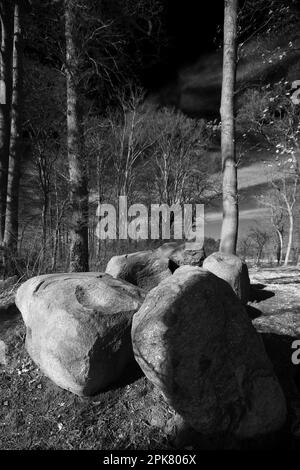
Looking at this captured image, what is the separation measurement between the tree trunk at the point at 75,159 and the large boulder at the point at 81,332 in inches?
115

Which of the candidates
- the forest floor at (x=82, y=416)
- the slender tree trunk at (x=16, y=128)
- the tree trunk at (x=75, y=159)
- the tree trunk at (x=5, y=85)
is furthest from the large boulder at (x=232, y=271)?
the tree trunk at (x=5, y=85)

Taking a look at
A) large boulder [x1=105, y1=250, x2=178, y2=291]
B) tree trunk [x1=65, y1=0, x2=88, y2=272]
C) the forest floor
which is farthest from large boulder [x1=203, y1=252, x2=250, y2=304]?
tree trunk [x1=65, y1=0, x2=88, y2=272]

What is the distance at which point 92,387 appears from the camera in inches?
113

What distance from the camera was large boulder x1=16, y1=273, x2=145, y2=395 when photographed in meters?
2.86

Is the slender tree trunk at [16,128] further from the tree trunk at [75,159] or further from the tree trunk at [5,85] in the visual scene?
the tree trunk at [75,159]

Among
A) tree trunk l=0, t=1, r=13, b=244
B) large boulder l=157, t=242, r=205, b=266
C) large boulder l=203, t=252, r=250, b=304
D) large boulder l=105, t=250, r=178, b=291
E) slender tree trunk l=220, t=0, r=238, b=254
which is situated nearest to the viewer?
large boulder l=203, t=252, r=250, b=304

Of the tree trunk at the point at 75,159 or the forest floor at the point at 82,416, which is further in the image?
the tree trunk at the point at 75,159

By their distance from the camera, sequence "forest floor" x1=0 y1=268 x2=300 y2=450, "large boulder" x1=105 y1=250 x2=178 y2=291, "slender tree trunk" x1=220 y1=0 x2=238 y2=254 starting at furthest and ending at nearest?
"slender tree trunk" x1=220 y1=0 x2=238 y2=254, "large boulder" x1=105 y1=250 x2=178 y2=291, "forest floor" x1=0 y1=268 x2=300 y2=450

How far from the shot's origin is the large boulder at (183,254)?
6.08 meters

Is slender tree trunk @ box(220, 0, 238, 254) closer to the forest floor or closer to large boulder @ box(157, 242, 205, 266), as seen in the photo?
large boulder @ box(157, 242, 205, 266)

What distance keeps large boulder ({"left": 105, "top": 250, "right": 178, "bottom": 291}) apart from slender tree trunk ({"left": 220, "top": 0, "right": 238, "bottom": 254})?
1622mm

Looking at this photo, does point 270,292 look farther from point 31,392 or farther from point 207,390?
point 31,392

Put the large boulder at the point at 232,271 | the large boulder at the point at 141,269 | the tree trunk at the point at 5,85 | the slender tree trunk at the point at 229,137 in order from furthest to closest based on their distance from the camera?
the tree trunk at the point at 5,85
the slender tree trunk at the point at 229,137
the large boulder at the point at 141,269
the large boulder at the point at 232,271

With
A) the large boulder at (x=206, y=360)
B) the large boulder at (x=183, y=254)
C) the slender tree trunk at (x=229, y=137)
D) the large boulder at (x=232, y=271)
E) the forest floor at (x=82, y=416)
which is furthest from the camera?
the slender tree trunk at (x=229, y=137)
